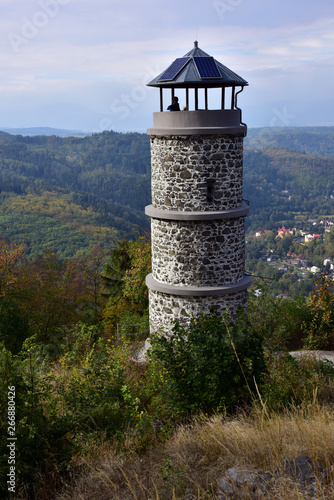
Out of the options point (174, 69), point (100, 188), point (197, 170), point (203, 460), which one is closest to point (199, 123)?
point (197, 170)

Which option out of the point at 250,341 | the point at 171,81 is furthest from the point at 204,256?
the point at 171,81

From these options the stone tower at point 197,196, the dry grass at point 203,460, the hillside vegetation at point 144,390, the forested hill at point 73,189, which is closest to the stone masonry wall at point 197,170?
the stone tower at point 197,196

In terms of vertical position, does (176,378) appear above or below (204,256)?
below

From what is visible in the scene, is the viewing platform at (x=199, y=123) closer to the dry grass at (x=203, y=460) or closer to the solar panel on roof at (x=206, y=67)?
the solar panel on roof at (x=206, y=67)

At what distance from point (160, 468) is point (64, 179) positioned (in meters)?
156

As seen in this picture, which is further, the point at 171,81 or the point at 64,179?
the point at 64,179

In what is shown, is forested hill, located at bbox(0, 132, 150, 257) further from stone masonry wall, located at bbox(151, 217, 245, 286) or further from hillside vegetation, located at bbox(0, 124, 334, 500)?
stone masonry wall, located at bbox(151, 217, 245, 286)

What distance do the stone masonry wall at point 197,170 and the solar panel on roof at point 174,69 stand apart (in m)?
1.56

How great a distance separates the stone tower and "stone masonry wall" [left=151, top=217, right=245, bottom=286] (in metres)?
0.03

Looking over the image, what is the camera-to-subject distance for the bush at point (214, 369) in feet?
25.6

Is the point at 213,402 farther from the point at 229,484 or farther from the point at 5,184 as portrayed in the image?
the point at 5,184

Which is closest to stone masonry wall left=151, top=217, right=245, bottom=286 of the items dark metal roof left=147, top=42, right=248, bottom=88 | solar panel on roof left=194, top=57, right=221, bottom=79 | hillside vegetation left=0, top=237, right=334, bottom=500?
hillside vegetation left=0, top=237, right=334, bottom=500

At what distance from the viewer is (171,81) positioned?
1103 cm

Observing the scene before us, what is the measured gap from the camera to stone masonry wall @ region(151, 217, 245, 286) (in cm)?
1154
